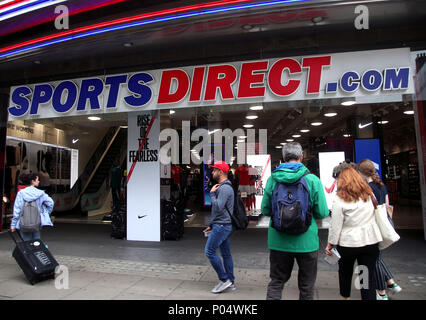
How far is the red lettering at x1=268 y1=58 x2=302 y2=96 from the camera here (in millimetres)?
6242

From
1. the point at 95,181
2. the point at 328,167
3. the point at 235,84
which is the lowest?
the point at 95,181

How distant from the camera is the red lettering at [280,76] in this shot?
624 centimetres

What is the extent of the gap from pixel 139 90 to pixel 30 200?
329 cm

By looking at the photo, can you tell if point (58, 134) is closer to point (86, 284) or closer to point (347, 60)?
point (86, 284)

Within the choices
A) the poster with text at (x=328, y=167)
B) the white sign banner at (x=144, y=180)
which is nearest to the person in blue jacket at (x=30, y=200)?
the white sign banner at (x=144, y=180)

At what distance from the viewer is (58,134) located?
12.3 metres

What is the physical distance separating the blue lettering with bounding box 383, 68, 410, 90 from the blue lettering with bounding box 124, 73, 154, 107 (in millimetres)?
4844

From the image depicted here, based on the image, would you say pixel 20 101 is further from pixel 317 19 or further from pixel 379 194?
pixel 379 194

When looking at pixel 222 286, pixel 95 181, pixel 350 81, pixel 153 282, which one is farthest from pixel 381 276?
pixel 95 181

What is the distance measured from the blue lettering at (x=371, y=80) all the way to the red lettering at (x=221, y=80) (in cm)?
257

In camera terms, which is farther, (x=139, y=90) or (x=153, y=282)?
(x=139, y=90)

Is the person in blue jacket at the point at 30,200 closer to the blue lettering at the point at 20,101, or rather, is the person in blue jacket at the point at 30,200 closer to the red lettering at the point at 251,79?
the blue lettering at the point at 20,101

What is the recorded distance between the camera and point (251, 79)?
6.42 m
